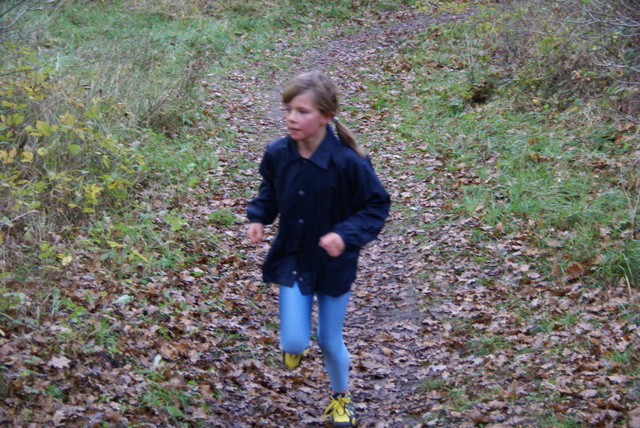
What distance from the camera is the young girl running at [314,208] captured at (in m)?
3.61

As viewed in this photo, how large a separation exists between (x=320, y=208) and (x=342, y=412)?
1558mm

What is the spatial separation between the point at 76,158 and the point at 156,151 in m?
1.60

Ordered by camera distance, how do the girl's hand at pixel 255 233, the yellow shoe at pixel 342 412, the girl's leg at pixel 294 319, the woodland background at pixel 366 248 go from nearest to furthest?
the girl's leg at pixel 294 319
the girl's hand at pixel 255 233
the yellow shoe at pixel 342 412
the woodland background at pixel 366 248

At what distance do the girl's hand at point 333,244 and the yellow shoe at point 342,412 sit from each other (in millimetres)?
1332

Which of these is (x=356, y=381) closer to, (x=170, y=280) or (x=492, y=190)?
(x=170, y=280)

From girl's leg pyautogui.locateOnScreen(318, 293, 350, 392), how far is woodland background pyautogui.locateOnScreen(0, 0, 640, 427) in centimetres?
65

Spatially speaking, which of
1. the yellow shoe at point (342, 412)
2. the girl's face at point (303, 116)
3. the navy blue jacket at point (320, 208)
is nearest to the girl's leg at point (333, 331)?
the navy blue jacket at point (320, 208)

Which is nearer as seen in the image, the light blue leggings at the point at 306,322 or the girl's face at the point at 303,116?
the girl's face at the point at 303,116

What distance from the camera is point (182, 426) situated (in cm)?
413

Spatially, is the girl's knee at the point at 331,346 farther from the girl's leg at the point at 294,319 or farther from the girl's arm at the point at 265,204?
the girl's arm at the point at 265,204

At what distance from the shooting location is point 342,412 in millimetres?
4273

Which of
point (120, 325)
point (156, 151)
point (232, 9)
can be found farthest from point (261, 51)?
point (120, 325)

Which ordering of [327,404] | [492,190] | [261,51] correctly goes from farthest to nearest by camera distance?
[261,51] < [492,190] < [327,404]

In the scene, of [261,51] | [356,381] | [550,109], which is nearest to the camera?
[356,381]
